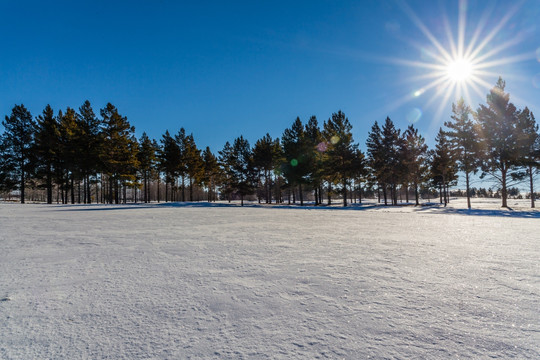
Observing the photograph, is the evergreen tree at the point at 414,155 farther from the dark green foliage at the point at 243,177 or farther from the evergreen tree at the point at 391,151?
the dark green foliage at the point at 243,177

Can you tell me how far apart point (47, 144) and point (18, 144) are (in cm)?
404

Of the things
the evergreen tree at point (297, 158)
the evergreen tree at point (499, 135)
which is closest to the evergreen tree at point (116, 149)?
the evergreen tree at point (297, 158)

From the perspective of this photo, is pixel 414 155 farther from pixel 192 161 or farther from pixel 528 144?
pixel 192 161

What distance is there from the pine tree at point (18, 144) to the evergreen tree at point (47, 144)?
42.5 inches

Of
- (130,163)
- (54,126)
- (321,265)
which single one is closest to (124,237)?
(321,265)

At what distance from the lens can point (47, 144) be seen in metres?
27.1

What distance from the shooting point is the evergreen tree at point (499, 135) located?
20.9 metres

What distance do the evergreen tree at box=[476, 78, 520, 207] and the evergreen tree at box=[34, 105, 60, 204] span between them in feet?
160

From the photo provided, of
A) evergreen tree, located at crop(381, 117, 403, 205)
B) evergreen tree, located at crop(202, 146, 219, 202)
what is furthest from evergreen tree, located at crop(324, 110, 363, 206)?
evergreen tree, located at crop(202, 146, 219, 202)

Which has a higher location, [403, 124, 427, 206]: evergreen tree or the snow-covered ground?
[403, 124, 427, 206]: evergreen tree

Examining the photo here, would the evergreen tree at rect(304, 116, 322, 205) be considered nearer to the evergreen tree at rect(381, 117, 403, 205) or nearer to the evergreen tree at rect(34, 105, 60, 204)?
the evergreen tree at rect(381, 117, 403, 205)

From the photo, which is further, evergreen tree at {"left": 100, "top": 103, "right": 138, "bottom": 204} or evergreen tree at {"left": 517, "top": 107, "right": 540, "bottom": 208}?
evergreen tree at {"left": 100, "top": 103, "right": 138, "bottom": 204}

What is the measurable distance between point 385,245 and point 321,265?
214 centimetres

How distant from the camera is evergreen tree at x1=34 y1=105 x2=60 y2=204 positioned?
2713cm
